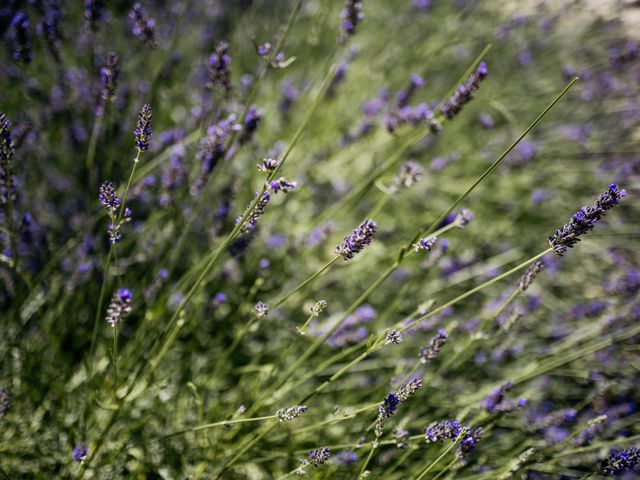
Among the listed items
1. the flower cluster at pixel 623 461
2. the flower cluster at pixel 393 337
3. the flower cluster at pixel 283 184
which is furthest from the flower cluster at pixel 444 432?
the flower cluster at pixel 283 184

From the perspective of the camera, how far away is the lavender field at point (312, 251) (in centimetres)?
142

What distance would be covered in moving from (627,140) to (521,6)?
1.54m

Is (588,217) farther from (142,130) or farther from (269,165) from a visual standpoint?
(142,130)

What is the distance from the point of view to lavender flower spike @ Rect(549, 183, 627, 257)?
1.05 metres

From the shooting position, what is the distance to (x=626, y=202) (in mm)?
3326

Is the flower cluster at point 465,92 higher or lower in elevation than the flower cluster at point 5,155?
higher

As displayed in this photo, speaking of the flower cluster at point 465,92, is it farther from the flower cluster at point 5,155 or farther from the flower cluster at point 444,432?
the flower cluster at point 5,155

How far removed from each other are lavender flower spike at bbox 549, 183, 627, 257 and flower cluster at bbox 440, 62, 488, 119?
1.77 ft

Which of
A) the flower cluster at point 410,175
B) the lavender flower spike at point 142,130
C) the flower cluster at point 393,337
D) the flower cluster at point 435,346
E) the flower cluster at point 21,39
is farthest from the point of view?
the flower cluster at point 410,175

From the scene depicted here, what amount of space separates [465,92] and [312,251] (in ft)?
3.79

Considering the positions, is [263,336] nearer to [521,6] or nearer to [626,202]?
[626,202]

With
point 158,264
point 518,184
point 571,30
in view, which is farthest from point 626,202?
point 158,264

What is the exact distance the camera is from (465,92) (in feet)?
4.64

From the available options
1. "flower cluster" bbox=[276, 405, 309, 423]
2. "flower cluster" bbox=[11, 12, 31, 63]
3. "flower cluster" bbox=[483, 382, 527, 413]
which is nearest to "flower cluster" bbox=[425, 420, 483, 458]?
"flower cluster" bbox=[483, 382, 527, 413]
